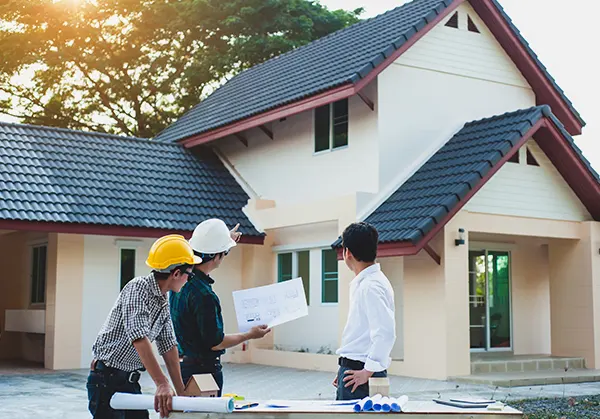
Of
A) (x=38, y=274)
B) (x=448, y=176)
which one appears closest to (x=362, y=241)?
(x=448, y=176)

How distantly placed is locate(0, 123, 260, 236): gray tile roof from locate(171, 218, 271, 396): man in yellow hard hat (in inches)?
443

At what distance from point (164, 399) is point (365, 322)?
1432mm

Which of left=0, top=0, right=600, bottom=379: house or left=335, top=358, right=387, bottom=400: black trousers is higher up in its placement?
left=0, top=0, right=600, bottom=379: house

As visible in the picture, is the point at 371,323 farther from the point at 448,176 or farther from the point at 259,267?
the point at 259,267

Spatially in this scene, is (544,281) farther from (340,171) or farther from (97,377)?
(97,377)

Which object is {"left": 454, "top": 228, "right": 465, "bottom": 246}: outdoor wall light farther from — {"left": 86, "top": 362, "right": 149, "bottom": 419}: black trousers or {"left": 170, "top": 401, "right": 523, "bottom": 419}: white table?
{"left": 86, "top": 362, "right": 149, "bottom": 419}: black trousers

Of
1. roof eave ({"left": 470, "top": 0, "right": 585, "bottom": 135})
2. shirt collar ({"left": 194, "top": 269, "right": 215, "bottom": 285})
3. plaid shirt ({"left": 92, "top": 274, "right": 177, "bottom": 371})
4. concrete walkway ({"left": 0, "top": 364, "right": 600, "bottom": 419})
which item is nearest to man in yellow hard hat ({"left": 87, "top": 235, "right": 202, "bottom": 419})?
plaid shirt ({"left": 92, "top": 274, "right": 177, "bottom": 371})

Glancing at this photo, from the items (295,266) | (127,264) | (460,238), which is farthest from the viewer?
(295,266)

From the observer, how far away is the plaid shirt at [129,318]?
16.0 feet

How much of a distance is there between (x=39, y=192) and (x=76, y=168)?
62.9 inches

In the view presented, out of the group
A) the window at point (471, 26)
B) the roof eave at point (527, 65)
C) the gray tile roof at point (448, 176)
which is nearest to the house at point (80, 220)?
the gray tile roof at point (448, 176)

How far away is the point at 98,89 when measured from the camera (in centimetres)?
3381

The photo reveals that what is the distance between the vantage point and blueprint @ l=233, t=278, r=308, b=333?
5.72 metres

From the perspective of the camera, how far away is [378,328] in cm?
535
